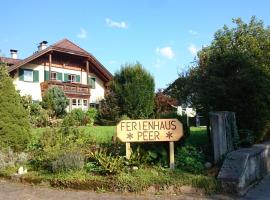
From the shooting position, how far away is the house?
4011 cm

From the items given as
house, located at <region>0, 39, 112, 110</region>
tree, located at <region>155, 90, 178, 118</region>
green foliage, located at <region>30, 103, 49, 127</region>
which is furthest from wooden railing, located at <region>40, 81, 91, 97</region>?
tree, located at <region>155, 90, 178, 118</region>

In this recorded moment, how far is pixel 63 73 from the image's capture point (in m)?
43.9

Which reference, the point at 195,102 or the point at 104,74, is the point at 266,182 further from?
the point at 104,74

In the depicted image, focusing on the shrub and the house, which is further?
the house

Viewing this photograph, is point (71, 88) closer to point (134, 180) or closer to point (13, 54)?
point (13, 54)

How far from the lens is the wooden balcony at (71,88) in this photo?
4072 cm

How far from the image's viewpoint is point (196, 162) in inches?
402

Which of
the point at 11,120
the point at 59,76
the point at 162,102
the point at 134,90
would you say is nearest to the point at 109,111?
the point at 134,90

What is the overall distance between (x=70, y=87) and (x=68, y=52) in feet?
11.5

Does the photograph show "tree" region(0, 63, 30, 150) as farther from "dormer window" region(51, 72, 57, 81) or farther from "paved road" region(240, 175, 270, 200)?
"dormer window" region(51, 72, 57, 81)

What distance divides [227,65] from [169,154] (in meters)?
3.68

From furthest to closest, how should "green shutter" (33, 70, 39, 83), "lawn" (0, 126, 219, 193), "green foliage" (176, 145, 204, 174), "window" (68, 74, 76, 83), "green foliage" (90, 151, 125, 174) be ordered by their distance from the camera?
"window" (68, 74, 76, 83), "green shutter" (33, 70, 39, 83), "green foliage" (176, 145, 204, 174), "green foliage" (90, 151, 125, 174), "lawn" (0, 126, 219, 193)

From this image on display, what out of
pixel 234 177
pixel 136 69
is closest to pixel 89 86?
pixel 136 69

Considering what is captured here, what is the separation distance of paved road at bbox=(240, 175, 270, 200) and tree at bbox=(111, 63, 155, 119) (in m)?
24.5
